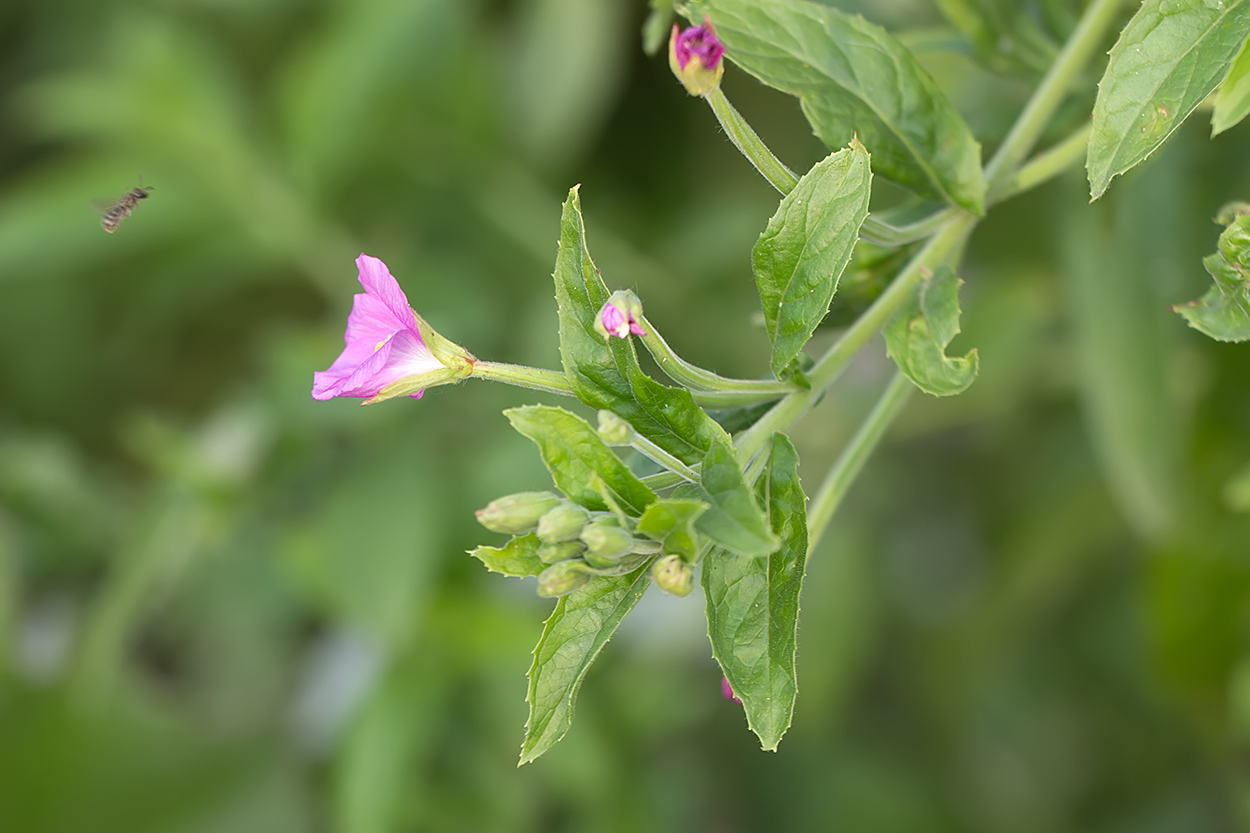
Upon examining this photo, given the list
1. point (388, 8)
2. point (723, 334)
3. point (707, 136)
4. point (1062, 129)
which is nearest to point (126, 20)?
point (388, 8)

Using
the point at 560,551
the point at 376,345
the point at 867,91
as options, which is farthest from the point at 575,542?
the point at 867,91

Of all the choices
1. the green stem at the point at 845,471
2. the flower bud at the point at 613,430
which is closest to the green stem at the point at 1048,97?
the green stem at the point at 845,471

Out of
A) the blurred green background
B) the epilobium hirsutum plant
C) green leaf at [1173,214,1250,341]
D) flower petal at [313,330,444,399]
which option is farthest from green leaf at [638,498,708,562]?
the blurred green background

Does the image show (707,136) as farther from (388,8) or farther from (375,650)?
(375,650)

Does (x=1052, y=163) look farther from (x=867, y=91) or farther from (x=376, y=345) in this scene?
(x=376, y=345)

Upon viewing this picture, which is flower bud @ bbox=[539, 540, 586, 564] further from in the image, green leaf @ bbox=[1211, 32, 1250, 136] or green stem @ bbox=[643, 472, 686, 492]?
green leaf @ bbox=[1211, 32, 1250, 136]

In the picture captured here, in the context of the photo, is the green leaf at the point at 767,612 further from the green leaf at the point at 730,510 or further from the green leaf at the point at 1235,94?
the green leaf at the point at 1235,94

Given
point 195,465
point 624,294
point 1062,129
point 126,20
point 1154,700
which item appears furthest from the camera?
point 126,20
